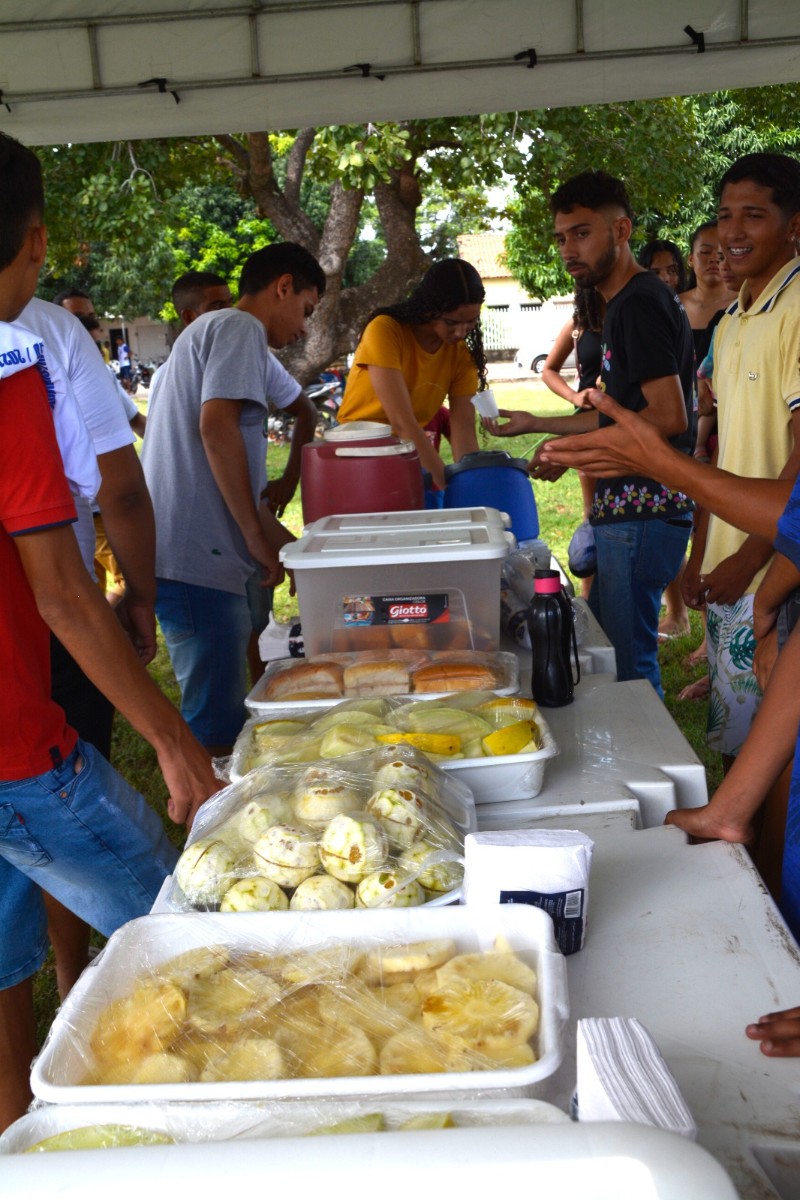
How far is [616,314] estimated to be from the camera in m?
2.91

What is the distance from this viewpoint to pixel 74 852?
1.70m

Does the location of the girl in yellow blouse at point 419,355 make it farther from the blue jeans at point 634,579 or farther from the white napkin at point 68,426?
the white napkin at point 68,426

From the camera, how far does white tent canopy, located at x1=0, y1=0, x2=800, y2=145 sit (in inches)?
133

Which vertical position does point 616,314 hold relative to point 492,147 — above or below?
below

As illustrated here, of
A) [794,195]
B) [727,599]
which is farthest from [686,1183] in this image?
[794,195]

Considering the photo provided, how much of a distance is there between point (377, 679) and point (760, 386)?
128 cm

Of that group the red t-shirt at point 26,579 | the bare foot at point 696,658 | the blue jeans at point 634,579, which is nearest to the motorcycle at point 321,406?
the bare foot at point 696,658

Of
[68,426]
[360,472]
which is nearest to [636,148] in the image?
[360,472]

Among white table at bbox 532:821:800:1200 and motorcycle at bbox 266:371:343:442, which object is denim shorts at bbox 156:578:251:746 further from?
motorcycle at bbox 266:371:343:442

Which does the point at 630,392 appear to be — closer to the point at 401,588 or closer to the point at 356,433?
the point at 356,433

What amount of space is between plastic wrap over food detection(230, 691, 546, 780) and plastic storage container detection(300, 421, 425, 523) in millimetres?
1022

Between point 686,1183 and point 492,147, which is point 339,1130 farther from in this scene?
point 492,147

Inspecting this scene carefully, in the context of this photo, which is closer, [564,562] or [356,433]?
[356,433]

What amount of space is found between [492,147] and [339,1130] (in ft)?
22.2
